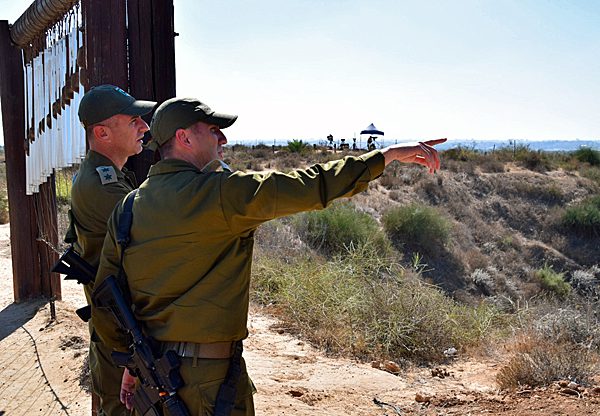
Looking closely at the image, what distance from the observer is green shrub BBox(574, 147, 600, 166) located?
33.6 metres

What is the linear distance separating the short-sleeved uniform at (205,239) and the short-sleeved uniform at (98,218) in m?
0.52

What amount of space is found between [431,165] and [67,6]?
3.22 m

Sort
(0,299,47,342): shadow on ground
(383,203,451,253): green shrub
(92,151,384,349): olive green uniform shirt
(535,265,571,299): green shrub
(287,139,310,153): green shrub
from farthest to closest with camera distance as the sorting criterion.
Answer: (287,139,310,153): green shrub < (383,203,451,253): green shrub < (535,265,571,299): green shrub < (0,299,47,342): shadow on ground < (92,151,384,349): olive green uniform shirt

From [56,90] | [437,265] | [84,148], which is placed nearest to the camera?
[84,148]

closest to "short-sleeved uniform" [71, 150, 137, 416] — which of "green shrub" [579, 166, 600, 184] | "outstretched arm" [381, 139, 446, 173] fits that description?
"outstretched arm" [381, 139, 446, 173]

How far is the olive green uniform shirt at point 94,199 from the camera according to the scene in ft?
9.57

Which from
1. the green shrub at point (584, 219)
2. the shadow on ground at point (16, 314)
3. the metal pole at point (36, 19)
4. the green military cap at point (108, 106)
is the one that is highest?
the metal pole at point (36, 19)

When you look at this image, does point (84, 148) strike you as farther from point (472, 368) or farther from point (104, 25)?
point (472, 368)

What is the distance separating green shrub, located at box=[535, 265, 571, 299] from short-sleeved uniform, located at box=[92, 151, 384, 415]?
17.0 m

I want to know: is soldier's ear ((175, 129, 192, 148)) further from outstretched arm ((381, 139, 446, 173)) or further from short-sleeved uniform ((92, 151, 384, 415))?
outstretched arm ((381, 139, 446, 173))

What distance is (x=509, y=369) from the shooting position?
4980mm

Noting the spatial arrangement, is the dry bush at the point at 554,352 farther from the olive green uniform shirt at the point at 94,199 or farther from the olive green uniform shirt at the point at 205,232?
the olive green uniform shirt at the point at 94,199

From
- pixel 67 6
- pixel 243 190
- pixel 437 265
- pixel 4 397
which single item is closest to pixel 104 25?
pixel 67 6

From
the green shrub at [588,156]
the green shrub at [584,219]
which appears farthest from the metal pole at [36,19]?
the green shrub at [588,156]
